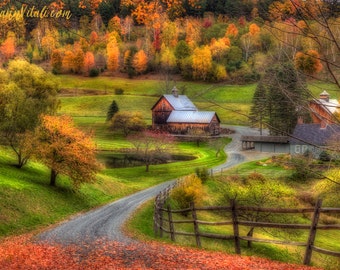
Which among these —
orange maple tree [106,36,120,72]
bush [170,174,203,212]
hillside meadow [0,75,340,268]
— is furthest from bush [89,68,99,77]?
bush [170,174,203,212]

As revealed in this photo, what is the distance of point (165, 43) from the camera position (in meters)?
154

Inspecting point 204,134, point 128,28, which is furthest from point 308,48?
point 128,28

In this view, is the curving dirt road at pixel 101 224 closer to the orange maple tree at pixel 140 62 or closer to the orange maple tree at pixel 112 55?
the orange maple tree at pixel 140 62

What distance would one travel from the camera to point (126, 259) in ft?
46.4

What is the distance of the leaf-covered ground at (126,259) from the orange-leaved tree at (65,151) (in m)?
17.3

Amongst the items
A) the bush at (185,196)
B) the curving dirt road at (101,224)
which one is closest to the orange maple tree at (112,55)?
the curving dirt road at (101,224)

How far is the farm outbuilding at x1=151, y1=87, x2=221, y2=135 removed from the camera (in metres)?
92.5

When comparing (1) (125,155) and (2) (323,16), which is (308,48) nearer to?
(2) (323,16)

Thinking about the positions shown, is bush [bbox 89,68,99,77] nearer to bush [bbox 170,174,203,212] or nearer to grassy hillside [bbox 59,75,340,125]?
grassy hillside [bbox 59,75,340,125]

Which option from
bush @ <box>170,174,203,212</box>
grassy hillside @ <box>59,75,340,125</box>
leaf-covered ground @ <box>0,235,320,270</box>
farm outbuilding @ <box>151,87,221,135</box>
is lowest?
bush @ <box>170,174,203,212</box>

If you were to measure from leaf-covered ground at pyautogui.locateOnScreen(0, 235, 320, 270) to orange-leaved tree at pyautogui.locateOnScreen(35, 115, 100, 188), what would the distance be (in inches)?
681

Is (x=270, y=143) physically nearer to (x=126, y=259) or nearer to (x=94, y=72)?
(x=126, y=259)

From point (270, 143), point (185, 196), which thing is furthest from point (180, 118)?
point (185, 196)

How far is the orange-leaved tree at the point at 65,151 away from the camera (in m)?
34.2
